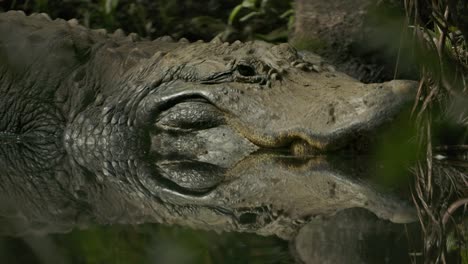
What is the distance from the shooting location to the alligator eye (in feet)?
17.7

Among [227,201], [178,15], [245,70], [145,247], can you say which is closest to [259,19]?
[178,15]

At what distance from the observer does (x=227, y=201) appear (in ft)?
11.9

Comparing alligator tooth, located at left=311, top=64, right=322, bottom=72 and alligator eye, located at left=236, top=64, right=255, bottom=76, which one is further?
alligator tooth, located at left=311, top=64, right=322, bottom=72

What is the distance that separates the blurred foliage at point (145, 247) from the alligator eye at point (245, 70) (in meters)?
2.41

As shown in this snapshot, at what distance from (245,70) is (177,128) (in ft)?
1.85

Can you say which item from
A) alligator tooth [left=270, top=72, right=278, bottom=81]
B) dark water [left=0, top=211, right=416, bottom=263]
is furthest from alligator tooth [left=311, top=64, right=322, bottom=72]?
dark water [left=0, top=211, right=416, bottom=263]

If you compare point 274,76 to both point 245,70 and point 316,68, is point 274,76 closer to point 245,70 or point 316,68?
point 245,70

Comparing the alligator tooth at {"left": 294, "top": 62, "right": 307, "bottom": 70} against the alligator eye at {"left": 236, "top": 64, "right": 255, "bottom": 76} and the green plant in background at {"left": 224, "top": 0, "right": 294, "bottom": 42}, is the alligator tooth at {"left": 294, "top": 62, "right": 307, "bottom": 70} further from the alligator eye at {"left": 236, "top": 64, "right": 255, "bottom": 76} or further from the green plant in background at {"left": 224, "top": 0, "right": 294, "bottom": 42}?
the green plant in background at {"left": 224, "top": 0, "right": 294, "bottom": 42}

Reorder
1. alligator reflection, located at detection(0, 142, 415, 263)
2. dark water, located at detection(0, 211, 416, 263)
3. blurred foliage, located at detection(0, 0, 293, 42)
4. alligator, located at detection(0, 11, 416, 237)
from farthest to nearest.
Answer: blurred foliage, located at detection(0, 0, 293, 42)
alligator, located at detection(0, 11, 416, 237)
alligator reflection, located at detection(0, 142, 415, 263)
dark water, located at detection(0, 211, 416, 263)

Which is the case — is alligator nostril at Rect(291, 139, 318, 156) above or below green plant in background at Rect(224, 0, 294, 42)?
above

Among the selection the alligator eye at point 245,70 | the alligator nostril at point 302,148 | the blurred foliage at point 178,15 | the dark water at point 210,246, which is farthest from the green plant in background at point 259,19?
the dark water at point 210,246

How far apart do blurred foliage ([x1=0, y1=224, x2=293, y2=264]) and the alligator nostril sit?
1.89 meters

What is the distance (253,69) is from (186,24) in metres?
3.44

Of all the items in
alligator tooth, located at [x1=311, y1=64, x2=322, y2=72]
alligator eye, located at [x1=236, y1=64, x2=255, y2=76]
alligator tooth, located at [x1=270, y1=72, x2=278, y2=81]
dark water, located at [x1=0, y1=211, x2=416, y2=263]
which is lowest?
alligator tooth, located at [x1=311, y1=64, x2=322, y2=72]
